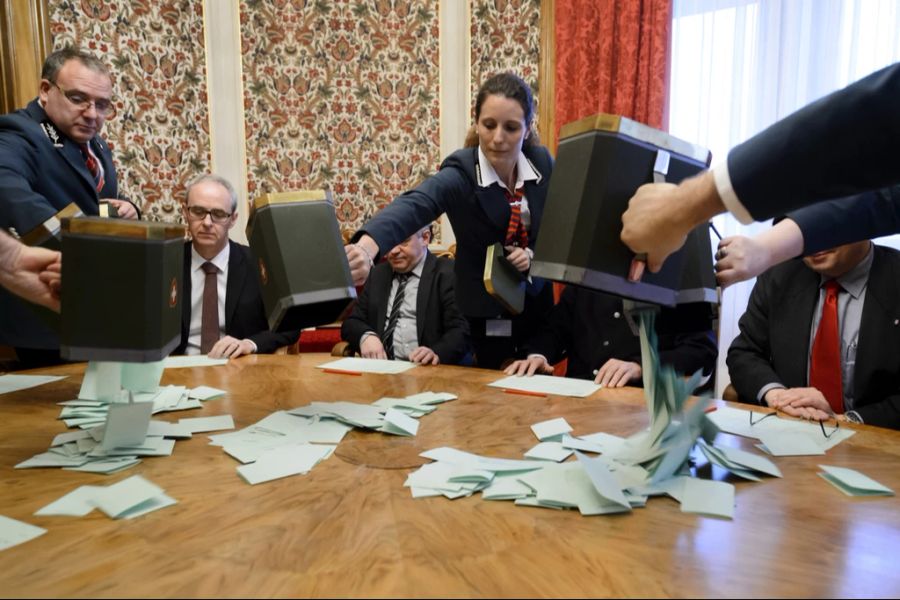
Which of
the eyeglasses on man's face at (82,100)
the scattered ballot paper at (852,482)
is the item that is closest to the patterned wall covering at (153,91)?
the eyeglasses on man's face at (82,100)

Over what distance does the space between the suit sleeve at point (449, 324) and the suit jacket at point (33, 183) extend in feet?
4.84

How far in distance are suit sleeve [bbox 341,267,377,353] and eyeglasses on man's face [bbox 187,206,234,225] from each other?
0.71m

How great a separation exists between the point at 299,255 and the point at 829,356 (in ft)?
5.19

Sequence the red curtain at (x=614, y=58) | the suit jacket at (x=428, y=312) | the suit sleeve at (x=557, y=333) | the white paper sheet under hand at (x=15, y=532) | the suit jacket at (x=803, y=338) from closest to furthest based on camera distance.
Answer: the white paper sheet under hand at (x=15, y=532) < the suit jacket at (x=803, y=338) < the suit sleeve at (x=557, y=333) < the suit jacket at (x=428, y=312) < the red curtain at (x=614, y=58)

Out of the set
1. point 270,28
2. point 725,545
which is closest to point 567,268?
point 725,545

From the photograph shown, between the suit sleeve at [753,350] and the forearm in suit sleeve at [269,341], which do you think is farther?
the forearm in suit sleeve at [269,341]

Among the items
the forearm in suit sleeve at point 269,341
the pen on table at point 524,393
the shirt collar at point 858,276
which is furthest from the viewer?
the forearm in suit sleeve at point 269,341

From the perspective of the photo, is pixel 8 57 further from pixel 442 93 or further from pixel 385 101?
pixel 442 93

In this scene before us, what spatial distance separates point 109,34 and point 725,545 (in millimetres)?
4283

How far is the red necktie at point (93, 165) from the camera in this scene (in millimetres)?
2779

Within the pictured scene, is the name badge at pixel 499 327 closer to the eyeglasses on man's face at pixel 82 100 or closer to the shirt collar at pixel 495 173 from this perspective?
the shirt collar at pixel 495 173

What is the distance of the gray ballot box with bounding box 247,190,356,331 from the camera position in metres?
1.52

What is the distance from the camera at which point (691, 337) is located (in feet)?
7.59

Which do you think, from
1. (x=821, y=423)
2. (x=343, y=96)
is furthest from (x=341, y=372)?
(x=343, y=96)
